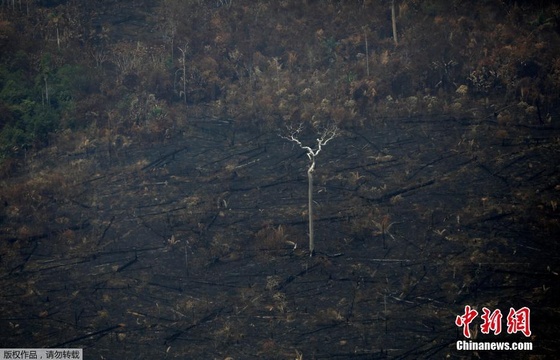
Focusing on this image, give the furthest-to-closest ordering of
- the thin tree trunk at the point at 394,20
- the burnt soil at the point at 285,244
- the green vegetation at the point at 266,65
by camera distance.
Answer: the thin tree trunk at the point at 394,20 < the green vegetation at the point at 266,65 < the burnt soil at the point at 285,244

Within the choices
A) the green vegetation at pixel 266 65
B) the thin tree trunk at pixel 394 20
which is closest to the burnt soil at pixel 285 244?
the green vegetation at pixel 266 65

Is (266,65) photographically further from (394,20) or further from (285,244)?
(285,244)

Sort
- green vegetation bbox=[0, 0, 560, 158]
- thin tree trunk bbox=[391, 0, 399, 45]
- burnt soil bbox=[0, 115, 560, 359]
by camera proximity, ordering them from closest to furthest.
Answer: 1. burnt soil bbox=[0, 115, 560, 359]
2. green vegetation bbox=[0, 0, 560, 158]
3. thin tree trunk bbox=[391, 0, 399, 45]

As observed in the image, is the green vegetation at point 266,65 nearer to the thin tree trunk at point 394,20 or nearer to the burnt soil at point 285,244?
the thin tree trunk at point 394,20

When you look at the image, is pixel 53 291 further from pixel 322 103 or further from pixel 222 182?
pixel 322 103

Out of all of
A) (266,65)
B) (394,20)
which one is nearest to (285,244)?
(266,65)

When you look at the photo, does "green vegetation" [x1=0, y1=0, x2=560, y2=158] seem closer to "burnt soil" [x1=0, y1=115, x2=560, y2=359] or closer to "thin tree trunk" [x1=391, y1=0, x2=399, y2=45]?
"thin tree trunk" [x1=391, y1=0, x2=399, y2=45]

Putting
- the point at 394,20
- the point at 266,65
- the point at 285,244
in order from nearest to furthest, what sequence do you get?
the point at 285,244 < the point at 266,65 < the point at 394,20

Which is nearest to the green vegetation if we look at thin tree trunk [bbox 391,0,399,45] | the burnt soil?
thin tree trunk [bbox 391,0,399,45]

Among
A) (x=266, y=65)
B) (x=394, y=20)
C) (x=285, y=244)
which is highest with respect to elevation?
(x=394, y=20)

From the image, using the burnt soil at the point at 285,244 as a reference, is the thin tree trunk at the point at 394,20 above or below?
above
